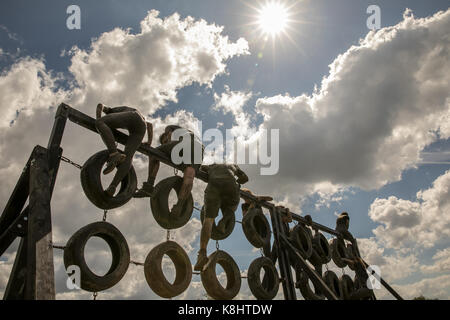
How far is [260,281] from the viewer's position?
674cm

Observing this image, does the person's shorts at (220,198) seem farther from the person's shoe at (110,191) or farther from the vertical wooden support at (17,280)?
the vertical wooden support at (17,280)

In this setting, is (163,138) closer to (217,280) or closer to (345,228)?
(217,280)

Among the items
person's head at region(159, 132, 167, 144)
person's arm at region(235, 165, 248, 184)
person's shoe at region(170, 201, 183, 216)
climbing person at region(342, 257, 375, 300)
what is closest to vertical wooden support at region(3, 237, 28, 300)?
person's shoe at region(170, 201, 183, 216)

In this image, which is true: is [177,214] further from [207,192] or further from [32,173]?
[32,173]

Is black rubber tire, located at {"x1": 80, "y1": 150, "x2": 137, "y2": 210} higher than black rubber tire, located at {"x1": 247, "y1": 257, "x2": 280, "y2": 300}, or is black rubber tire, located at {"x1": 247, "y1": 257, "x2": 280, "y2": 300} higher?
black rubber tire, located at {"x1": 80, "y1": 150, "x2": 137, "y2": 210}

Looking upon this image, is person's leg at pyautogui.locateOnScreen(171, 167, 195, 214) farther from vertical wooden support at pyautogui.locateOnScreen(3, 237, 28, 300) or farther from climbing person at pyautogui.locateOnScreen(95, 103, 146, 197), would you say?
vertical wooden support at pyautogui.locateOnScreen(3, 237, 28, 300)

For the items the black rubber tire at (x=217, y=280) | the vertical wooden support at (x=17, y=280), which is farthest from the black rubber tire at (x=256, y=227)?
the vertical wooden support at (x=17, y=280)

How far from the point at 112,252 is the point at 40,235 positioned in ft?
4.98

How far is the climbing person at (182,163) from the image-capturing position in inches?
219

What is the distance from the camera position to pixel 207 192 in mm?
6031

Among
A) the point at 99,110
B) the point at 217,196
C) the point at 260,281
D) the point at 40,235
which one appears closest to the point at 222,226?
the point at 217,196

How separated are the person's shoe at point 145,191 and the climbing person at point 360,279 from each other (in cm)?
887

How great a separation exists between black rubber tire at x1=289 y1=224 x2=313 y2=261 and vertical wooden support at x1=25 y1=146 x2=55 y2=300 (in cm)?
699

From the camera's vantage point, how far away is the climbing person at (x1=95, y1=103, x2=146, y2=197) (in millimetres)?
4453
